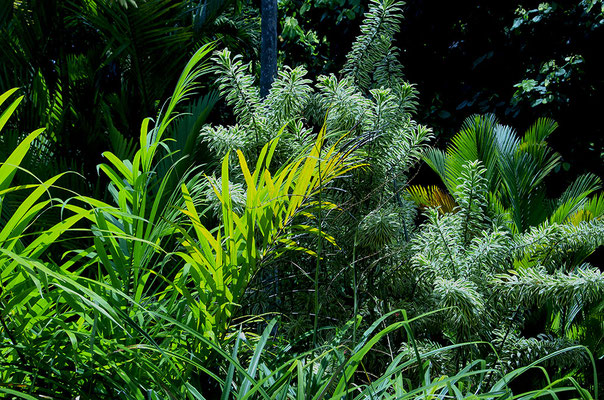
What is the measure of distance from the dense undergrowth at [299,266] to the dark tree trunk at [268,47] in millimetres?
723

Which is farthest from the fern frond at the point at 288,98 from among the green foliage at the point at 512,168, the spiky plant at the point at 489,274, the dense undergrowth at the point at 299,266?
the green foliage at the point at 512,168

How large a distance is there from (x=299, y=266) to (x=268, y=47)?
161 cm

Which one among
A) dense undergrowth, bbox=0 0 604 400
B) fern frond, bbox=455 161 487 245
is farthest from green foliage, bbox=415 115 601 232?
fern frond, bbox=455 161 487 245

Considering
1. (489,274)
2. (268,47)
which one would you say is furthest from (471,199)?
(268,47)

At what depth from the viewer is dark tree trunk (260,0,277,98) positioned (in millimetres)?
3182

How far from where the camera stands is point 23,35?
11.6 ft

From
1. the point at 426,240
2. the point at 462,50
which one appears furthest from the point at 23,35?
the point at 462,50

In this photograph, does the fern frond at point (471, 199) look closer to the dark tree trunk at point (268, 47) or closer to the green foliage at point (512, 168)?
the green foliage at point (512, 168)

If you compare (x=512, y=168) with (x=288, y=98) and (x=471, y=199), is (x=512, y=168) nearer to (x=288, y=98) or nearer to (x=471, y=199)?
(x=471, y=199)

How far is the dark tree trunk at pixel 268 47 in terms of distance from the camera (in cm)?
318

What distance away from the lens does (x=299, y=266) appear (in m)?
2.07

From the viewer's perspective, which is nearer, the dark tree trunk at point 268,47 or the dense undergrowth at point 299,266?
the dense undergrowth at point 299,266

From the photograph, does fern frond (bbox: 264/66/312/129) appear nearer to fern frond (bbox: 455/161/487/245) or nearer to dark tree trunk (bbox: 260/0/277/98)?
fern frond (bbox: 455/161/487/245)

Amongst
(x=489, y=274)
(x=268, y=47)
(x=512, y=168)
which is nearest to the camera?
(x=489, y=274)
